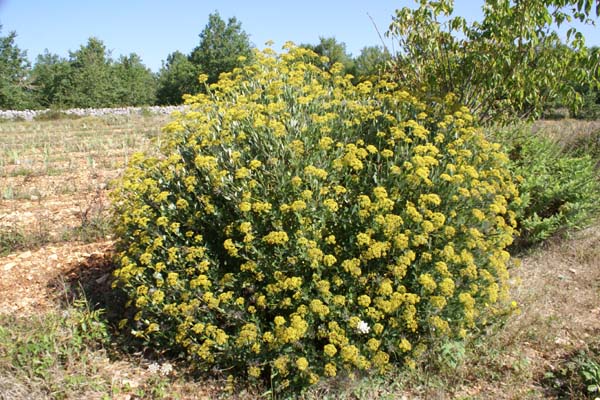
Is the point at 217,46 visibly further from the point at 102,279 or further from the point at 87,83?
the point at 102,279

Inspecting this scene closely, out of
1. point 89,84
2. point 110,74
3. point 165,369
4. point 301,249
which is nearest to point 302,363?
point 301,249

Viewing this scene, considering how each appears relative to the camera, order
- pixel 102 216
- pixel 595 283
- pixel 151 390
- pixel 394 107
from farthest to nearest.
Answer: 1. pixel 102 216
2. pixel 595 283
3. pixel 394 107
4. pixel 151 390

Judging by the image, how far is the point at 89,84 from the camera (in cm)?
4081

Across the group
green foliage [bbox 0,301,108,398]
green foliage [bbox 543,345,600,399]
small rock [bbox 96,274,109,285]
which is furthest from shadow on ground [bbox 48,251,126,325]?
green foliage [bbox 543,345,600,399]

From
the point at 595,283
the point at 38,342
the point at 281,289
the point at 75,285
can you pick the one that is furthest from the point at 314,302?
the point at 595,283

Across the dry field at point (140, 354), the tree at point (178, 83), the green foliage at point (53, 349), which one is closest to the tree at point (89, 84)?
the tree at point (178, 83)

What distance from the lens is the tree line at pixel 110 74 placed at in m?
39.4

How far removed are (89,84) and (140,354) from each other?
43.2 m

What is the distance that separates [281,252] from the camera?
2.52 m

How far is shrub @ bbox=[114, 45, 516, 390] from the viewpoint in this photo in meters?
2.46

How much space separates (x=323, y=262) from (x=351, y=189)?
0.58 m

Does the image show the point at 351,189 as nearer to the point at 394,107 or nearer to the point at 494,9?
the point at 394,107

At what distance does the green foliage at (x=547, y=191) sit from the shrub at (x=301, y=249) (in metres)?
1.41

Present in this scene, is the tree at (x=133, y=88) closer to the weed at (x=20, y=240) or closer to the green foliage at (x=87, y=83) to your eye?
the green foliage at (x=87, y=83)
